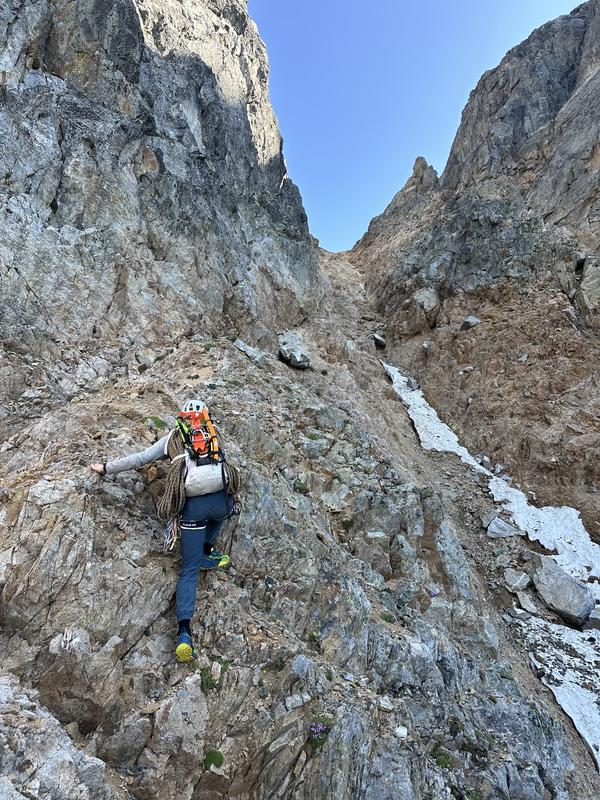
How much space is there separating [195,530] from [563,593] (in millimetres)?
12875

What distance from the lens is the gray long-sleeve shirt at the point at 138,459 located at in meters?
6.29

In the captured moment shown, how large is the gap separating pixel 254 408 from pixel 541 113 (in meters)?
45.4

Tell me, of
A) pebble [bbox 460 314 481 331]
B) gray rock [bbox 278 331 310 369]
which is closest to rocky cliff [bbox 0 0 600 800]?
gray rock [bbox 278 331 310 369]

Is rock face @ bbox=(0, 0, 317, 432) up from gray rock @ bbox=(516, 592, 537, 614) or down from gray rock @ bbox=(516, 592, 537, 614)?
up

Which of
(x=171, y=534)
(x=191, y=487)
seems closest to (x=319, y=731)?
(x=171, y=534)

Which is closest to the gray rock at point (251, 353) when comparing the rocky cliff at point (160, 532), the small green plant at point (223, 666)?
the rocky cliff at point (160, 532)

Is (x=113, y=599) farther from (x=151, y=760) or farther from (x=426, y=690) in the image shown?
(x=426, y=690)

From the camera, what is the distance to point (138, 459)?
636 cm

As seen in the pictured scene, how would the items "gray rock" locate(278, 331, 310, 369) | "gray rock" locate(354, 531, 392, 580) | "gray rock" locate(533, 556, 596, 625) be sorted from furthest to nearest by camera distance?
"gray rock" locate(278, 331, 310, 369) < "gray rock" locate(533, 556, 596, 625) < "gray rock" locate(354, 531, 392, 580)

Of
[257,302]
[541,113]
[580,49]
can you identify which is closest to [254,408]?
[257,302]

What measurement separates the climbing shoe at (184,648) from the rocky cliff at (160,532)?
0.50ft

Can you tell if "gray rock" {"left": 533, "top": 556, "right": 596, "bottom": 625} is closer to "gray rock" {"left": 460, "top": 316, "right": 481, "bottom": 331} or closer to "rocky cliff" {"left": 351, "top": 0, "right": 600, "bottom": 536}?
"rocky cliff" {"left": 351, "top": 0, "right": 600, "bottom": 536}

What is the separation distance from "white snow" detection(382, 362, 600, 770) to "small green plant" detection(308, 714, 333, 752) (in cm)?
767

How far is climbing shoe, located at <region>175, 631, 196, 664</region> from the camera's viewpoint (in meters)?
5.55
